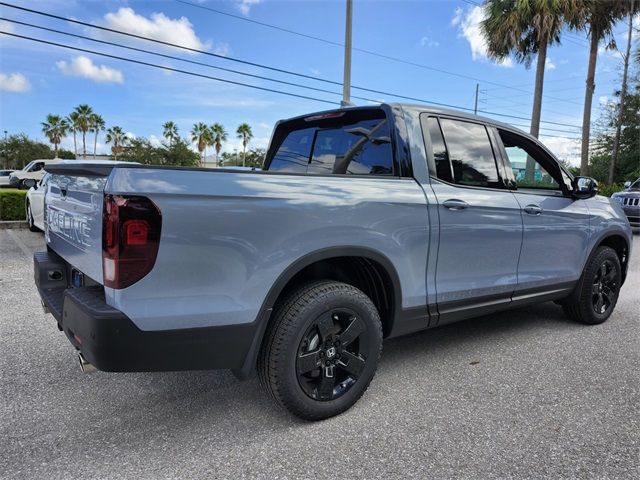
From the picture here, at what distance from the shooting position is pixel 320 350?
2.64 meters

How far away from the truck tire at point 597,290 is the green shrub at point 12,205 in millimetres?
11876

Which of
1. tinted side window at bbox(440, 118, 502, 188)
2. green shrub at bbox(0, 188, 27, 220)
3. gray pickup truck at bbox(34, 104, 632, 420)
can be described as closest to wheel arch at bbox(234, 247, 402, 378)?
gray pickup truck at bbox(34, 104, 632, 420)

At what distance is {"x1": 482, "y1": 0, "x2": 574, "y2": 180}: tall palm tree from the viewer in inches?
749

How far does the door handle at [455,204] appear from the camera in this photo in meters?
3.11

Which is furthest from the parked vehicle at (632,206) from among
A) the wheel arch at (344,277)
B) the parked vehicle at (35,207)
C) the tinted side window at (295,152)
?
the parked vehicle at (35,207)

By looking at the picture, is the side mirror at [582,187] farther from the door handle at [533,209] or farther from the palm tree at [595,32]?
the palm tree at [595,32]

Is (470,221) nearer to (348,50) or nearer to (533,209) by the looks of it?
(533,209)

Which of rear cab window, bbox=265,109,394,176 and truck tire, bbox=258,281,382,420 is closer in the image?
truck tire, bbox=258,281,382,420

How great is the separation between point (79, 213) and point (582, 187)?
3.87 m

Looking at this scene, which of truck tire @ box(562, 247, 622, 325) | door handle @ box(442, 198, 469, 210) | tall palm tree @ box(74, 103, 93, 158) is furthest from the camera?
tall palm tree @ box(74, 103, 93, 158)

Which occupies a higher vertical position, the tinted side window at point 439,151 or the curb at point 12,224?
the tinted side window at point 439,151

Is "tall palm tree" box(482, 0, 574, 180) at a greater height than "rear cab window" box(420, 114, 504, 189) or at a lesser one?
greater

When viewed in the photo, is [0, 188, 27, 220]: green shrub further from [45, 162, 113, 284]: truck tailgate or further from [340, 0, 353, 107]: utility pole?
[45, 162, 113, 284]: truck tailgate

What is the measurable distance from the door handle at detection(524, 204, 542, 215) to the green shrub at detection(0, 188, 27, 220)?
1178 centimetres
